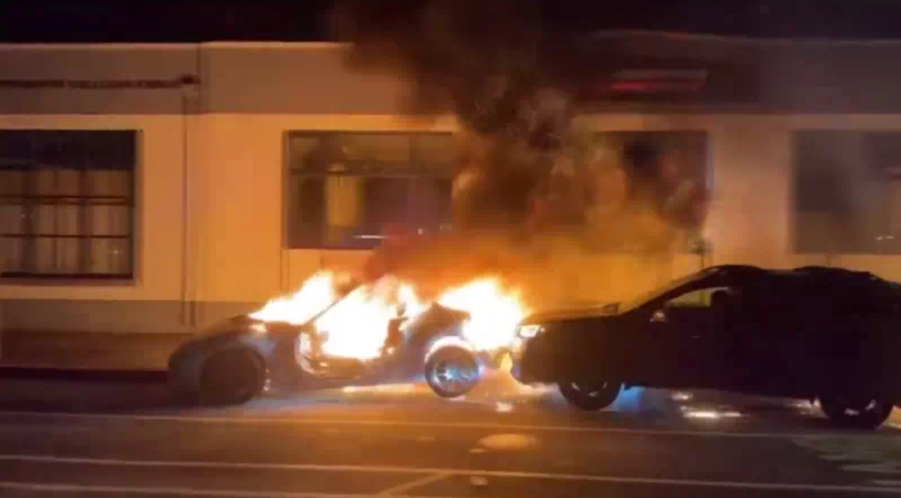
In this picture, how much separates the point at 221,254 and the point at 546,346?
8225 mm

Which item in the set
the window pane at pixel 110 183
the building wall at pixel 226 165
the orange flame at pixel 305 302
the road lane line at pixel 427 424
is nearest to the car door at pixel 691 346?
the road lane line at pixel 427 424

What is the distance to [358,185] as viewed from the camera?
21.0 m

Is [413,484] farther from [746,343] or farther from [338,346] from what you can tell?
[746,343]

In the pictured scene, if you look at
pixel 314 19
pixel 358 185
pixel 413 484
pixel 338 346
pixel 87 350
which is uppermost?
pixel 314 19

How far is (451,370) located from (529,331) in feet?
3.33

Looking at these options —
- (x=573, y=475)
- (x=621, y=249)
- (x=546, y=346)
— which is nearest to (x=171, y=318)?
(x=621, y=249)

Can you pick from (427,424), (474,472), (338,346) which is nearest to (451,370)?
(338,346)

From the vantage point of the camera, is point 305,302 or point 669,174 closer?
point 305,302

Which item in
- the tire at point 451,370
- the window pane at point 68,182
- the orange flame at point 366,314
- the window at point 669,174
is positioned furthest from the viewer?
the window pane at point 68,182

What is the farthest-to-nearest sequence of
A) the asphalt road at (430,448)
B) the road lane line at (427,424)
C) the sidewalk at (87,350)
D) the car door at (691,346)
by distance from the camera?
the sidewalk at (87,350) → the car door at (691,346) → the road lane line at (427,424) → the asphalt road at (430,448)

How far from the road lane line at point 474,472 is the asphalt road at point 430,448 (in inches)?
0.7

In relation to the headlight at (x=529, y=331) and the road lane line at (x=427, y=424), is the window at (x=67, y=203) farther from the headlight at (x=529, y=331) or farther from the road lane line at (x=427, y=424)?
the headlight at (x=529, y=331)

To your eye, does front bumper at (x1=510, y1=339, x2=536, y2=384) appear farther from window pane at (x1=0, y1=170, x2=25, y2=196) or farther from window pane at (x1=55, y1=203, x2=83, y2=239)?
window pane at (x1=0, y1=170, x2=25, y2=196)

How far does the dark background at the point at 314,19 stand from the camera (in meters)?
20.1
